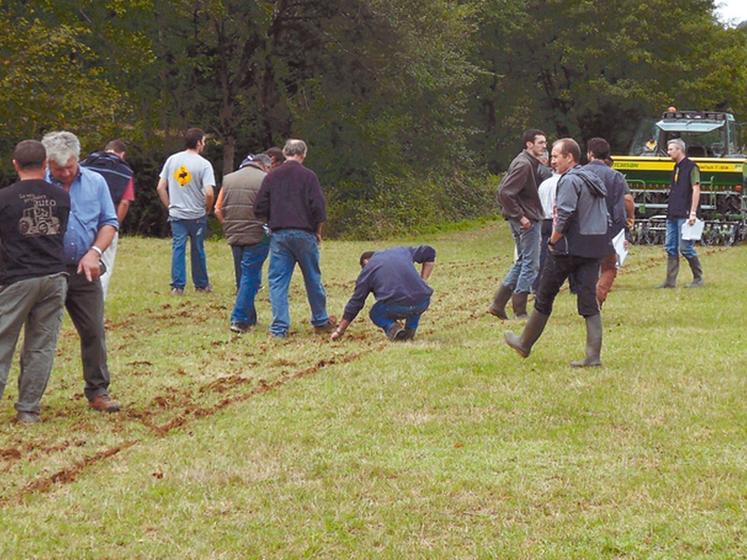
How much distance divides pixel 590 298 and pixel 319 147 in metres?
26.0

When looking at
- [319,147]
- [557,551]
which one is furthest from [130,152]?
[557,551]

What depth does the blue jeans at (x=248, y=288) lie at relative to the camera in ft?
43.8

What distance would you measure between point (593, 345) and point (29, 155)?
4.65 m

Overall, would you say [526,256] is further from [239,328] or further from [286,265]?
[239,328]

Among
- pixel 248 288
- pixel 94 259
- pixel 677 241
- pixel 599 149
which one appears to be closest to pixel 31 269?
pixel 94 259

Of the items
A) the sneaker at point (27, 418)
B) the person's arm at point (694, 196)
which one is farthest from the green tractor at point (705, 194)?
the sneaker at point (27, 418)

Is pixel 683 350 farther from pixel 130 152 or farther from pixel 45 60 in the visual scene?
pixel 130 152

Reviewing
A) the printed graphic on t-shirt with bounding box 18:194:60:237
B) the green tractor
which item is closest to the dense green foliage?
the green tractor

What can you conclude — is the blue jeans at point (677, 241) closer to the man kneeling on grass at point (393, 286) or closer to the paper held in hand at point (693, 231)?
the paper held in hand at point (693, 231)

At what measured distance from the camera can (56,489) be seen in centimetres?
688

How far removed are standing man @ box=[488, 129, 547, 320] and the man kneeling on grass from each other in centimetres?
153

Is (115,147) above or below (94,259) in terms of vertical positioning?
above

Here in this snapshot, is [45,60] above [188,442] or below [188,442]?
above

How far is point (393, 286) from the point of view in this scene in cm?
1170
